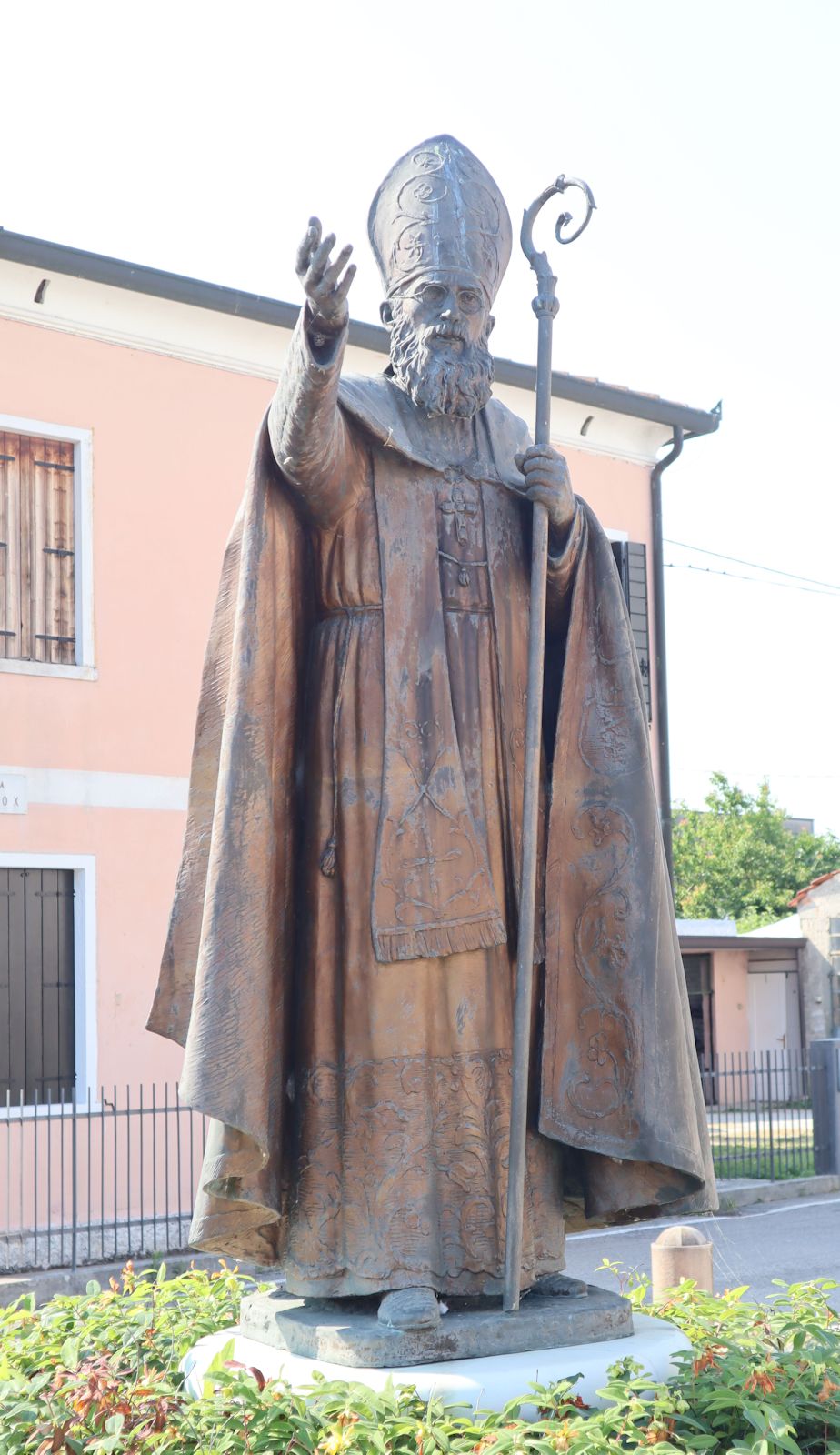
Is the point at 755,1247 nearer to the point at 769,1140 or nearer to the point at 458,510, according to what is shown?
the point at 769,1140

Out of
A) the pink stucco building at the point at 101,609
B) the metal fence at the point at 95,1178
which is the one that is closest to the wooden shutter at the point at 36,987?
the pink stucco building at the point at 101,609

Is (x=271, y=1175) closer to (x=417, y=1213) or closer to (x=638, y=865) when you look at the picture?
(x=417, y=1213)

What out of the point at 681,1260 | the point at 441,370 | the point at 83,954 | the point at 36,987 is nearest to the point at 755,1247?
the point at 83,954

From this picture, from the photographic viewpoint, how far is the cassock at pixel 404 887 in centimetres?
382

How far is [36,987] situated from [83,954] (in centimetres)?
47

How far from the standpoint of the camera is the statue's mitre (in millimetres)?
4121

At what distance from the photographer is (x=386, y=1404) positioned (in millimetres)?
3277

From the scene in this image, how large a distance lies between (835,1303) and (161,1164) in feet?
22.9

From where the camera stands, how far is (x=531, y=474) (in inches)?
161

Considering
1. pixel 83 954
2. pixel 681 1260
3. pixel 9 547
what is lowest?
pixel 681 1260

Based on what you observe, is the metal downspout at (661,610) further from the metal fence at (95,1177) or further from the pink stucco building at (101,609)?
the metal fence at (95,1177)

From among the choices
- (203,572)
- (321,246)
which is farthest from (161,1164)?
(321,246)

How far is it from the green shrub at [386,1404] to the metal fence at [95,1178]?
8.49m

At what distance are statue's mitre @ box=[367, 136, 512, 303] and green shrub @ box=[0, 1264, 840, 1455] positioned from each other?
7.91ft
